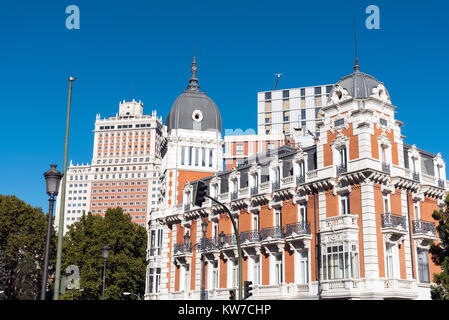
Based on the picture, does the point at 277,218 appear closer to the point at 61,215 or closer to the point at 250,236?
the point at 250,236

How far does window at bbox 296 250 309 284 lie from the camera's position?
35.8 meters

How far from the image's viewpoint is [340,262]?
107 feet

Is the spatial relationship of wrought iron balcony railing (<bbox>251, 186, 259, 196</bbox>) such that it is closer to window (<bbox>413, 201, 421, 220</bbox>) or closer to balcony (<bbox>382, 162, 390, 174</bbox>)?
balcony (<bbox>382, 162, 390, 174</bbox>)

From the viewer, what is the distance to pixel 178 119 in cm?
5288

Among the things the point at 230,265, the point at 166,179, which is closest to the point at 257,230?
the point at 230,265

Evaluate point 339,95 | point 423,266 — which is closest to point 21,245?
point 339,95

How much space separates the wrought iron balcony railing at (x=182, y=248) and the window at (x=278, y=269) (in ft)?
34.0

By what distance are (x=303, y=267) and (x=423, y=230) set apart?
27.6 feet

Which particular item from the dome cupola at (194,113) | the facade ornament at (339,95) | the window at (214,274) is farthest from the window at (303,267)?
the dome cupola at (194,113)

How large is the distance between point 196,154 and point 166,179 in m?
3.98

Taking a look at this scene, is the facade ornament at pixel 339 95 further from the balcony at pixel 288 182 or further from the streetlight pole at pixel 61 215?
the streetlight pole at pixel 61 215

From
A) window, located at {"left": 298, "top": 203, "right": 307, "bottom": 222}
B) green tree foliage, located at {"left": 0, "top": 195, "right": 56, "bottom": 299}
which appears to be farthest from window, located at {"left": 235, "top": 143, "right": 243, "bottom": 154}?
window, located at {"left": 298, "top": 203, "right": 307, "bottom": 222}

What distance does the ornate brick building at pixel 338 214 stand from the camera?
32531 mm

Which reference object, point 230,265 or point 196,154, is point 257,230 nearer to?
point 230,265
